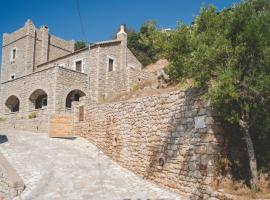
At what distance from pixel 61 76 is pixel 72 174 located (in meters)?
12.7

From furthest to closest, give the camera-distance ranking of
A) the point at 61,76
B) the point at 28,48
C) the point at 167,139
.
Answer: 1. the point at 28,48
2. the point at 61,76
3. the point at 167,139

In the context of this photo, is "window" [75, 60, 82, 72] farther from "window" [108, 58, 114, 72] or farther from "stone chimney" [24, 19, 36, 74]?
"stone chimney" [24, 19, 36, 74]

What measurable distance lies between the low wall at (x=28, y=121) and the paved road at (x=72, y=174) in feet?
13.1

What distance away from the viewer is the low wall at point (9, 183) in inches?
368

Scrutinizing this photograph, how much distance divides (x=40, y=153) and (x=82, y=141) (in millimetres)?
2556

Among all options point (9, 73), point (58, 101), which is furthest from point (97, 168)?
point (9, 73)

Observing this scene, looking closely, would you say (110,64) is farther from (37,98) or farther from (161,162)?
(161,162)

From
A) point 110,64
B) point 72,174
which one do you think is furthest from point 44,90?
point 72,174

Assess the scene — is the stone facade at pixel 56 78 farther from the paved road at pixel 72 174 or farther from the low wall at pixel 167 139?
the low wall at pixel 167 139

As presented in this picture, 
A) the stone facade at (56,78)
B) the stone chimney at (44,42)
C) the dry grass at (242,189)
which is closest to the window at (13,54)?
the stone facade at (56,78)

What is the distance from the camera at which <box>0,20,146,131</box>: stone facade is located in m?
22.3

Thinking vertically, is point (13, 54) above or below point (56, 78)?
above

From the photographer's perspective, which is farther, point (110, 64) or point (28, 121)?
point (110, 64)

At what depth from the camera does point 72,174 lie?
36.3ft
